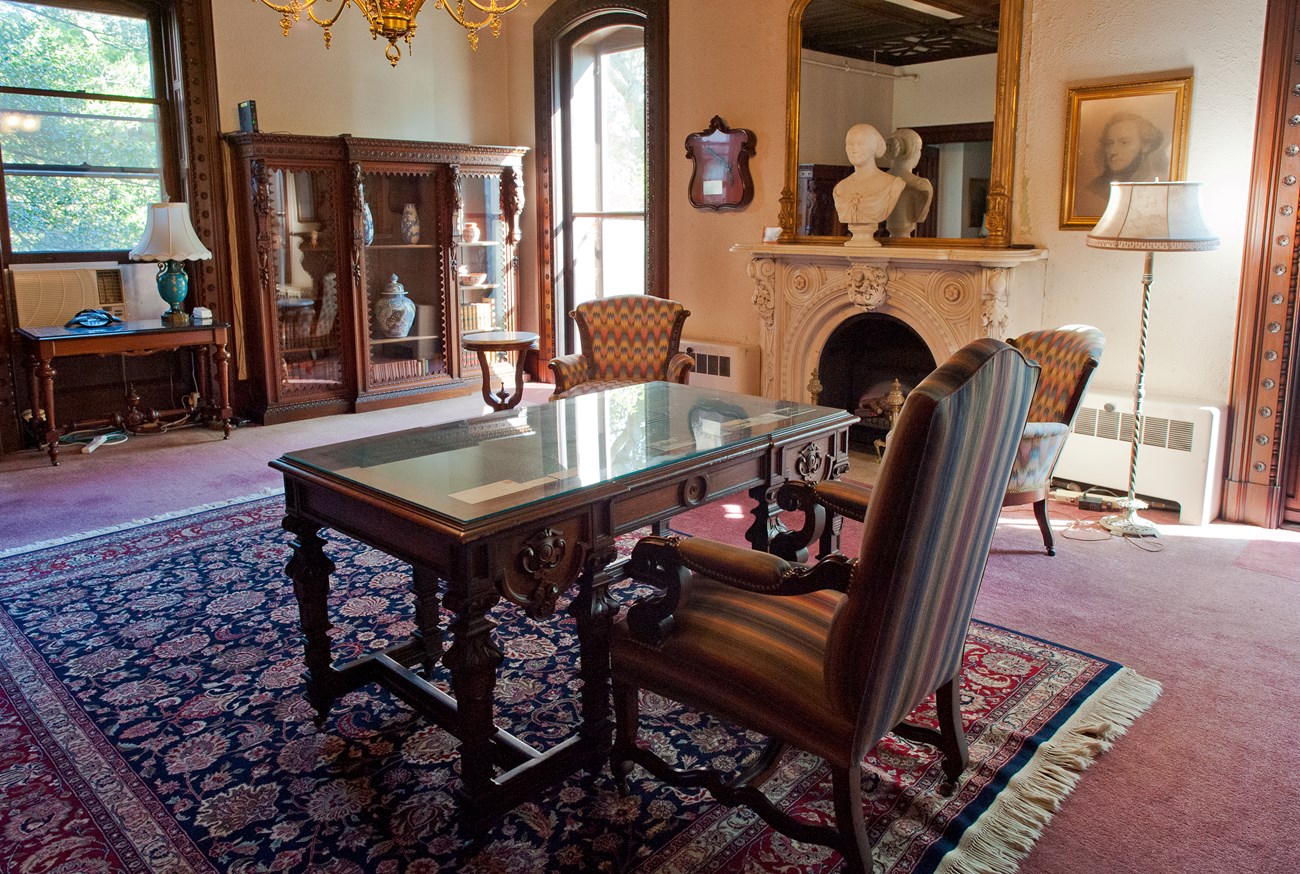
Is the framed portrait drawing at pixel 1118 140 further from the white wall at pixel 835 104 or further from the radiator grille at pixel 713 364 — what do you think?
the radiator grille at pixel 713 364

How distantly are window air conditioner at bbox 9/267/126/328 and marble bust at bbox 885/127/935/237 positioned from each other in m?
4.57

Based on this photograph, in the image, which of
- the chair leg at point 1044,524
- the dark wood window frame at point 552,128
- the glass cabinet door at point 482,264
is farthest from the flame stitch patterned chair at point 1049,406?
the glass cabinet door at point 482,264

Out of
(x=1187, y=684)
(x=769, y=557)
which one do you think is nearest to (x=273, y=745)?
(x=769, y=557)

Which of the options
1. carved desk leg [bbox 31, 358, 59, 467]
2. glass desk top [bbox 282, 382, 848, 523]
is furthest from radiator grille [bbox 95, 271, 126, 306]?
glass desk top [bbox 282, 382, 848, 523]

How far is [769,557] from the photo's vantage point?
1.91 m

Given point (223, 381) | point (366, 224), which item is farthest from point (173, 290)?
point (366, 224)

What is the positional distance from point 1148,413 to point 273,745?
374cm

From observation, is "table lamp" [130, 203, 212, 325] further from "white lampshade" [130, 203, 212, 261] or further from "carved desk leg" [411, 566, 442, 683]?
"carved desk leg" [411, 566, 442, 683]

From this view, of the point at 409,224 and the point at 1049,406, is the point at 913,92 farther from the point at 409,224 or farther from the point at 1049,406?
the point at 409,224

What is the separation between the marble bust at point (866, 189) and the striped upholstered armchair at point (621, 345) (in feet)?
3.52

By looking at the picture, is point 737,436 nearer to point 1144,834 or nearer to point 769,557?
point 769,557

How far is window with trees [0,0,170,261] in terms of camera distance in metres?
5.59

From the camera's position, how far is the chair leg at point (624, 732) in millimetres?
2254

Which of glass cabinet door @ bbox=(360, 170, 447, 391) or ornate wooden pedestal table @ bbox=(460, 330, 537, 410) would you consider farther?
glass cabinet door @ bbox=(360, 170, 447, 391)
